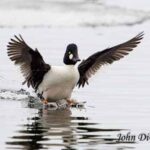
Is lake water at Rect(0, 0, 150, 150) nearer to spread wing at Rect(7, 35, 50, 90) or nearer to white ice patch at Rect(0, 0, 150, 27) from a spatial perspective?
white ice patch at Rect(0, 0, 150, 27)

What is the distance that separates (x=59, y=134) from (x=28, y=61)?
2.81 m

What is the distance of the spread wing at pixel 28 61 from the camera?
12.6 metres

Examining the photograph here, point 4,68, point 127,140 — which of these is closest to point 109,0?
point 4,68

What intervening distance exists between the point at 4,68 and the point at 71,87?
366 centimetres

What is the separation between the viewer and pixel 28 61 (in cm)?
1285

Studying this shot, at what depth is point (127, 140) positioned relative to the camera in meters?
9.84

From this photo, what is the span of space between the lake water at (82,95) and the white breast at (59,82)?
37cm

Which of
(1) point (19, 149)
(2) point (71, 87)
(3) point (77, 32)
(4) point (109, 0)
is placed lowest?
(1) point (19, 149)

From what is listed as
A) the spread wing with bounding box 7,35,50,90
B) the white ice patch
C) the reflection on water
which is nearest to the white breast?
the spread wing with bounding box 7,35,50,90

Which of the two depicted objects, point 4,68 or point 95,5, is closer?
point 4,68

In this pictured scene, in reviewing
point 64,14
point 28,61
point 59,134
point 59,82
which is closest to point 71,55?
point 59,82

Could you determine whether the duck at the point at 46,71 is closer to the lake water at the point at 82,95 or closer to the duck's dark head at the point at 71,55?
the duck's dark head at the point at 71,55

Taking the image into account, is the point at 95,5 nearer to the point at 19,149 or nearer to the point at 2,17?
the point at 2,17

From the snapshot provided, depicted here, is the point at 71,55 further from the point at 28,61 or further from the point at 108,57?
the point at 108,57
